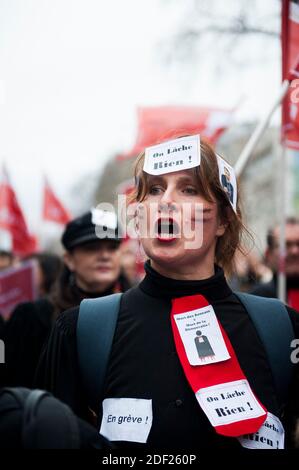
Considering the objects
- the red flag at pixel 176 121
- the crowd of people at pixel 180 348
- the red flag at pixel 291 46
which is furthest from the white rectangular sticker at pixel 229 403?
the red flag at pixel 176 121

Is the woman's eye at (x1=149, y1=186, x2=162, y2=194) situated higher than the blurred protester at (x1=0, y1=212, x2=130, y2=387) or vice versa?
the woman's eye at (x1=149, y1=186, x2=162, y2=194)

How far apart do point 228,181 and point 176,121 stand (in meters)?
5.92

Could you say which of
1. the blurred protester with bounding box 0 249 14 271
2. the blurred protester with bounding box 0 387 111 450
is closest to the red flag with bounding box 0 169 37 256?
the blurred protester with bounding box 0 249 14 271

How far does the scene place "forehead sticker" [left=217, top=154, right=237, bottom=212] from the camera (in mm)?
2268

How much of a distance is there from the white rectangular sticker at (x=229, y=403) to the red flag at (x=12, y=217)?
581cm

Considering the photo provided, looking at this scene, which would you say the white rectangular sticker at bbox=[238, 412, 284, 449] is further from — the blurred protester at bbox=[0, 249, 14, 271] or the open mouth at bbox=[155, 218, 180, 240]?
the blurred protester at bbox=[0, 249, 14, 271]

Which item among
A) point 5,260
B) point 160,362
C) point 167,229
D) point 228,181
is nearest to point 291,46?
point 228,181

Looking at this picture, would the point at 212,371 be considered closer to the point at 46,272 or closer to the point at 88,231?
the point at 88,231

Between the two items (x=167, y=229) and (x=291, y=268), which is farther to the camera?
(x=291, y=268)

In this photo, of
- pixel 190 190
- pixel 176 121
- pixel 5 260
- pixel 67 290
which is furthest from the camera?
pixel 176 121

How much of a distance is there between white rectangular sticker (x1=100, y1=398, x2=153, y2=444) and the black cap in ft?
6.60

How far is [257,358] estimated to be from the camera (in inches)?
84.1

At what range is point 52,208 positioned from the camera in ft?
31.2
